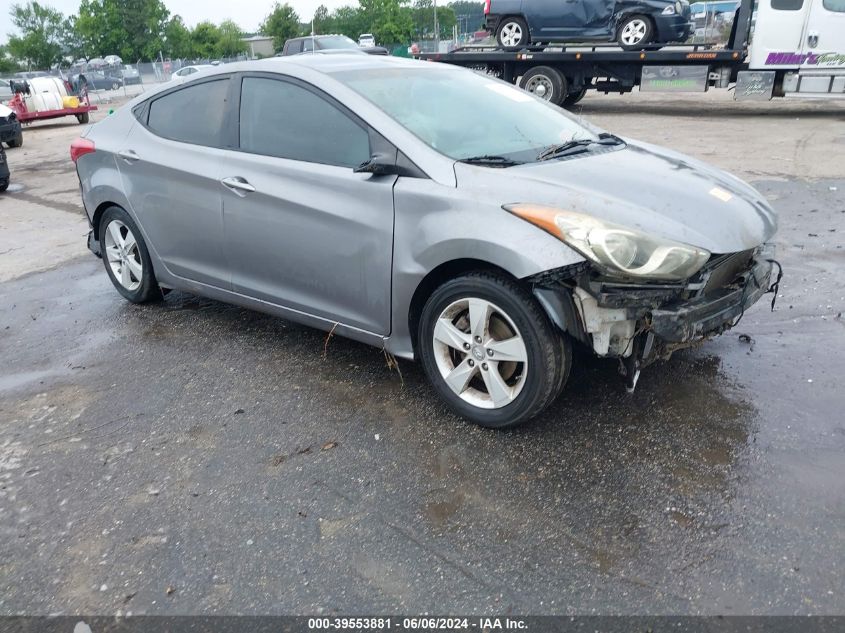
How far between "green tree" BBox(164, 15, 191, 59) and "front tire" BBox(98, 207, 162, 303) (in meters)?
78.9

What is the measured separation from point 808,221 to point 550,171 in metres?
4.47

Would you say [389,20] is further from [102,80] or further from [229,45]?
[102,80]

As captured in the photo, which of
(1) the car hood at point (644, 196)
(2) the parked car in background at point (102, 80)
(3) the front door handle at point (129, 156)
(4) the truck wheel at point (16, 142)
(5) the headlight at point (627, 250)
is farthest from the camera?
(2) the parked car in background at point (102, 80)

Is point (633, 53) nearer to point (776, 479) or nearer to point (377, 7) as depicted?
point (776, 479)

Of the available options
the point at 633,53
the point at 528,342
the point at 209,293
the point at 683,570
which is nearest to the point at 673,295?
the point at 528,342

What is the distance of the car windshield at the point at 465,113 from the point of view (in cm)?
365

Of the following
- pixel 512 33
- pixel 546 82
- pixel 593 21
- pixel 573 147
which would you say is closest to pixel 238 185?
pixel 573 147

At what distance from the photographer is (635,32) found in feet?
51.5

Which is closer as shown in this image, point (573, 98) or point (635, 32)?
point (635, 32)

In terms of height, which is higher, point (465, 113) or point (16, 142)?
point (465, 113)

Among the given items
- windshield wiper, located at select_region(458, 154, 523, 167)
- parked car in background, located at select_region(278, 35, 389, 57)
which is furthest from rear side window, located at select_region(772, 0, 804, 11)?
windshield wiper, located at select_region(458, 154, 523, 167)

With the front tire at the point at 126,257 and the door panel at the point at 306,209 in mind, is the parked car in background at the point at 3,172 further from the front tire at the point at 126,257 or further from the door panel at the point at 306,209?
the door panel at the point at 306,209

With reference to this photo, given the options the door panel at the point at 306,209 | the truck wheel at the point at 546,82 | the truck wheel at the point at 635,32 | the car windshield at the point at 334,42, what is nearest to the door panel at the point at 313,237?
the door panel at the point at 306,209

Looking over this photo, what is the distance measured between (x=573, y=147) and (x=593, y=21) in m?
13.6
